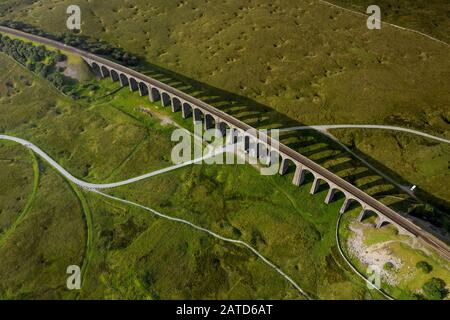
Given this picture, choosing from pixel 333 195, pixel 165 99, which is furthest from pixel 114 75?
pixel 333 195

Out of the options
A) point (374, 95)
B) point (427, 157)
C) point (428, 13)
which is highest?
point (428, 13)

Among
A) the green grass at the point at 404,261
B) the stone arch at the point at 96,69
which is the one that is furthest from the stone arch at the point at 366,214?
the stone arch at the point at 96,69

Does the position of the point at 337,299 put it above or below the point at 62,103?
below

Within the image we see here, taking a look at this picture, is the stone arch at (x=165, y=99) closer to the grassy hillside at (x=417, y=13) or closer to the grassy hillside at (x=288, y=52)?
the grassy hillside at (x=288, y=52)

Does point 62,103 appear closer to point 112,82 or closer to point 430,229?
point 112,82

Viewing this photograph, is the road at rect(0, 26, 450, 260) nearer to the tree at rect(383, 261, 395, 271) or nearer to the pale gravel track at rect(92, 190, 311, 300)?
the tree at rect(383, 261, 395, 271)

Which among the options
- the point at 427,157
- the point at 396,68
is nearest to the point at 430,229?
the point at 427,157
